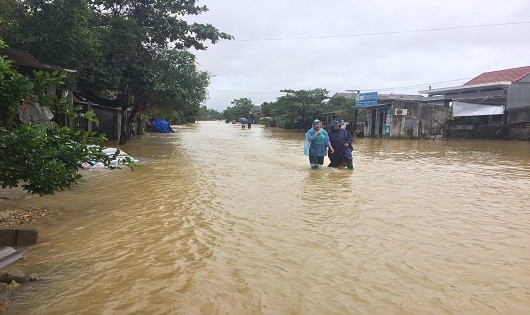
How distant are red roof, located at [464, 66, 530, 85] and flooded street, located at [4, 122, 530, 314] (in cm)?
2698

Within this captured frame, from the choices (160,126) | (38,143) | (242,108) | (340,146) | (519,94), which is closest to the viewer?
(38,143)

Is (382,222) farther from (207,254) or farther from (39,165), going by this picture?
(39,165)

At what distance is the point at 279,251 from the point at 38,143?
2.62m

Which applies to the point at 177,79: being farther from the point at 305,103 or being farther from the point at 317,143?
the point at 305,103

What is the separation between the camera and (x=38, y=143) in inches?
123

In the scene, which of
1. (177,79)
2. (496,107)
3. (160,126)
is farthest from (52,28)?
(496,107)

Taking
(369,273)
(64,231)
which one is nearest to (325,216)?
(369,273)

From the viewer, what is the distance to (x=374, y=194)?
305 inches

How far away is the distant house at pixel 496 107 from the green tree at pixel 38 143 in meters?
28.7

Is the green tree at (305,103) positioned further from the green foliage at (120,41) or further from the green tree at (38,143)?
the green tree at (38,143)

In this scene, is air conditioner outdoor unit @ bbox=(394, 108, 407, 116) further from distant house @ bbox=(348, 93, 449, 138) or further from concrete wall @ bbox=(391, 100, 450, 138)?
concrete wall @ bbox=(391, 100, 450, 138)

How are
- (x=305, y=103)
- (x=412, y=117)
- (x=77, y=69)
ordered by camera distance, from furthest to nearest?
(x=305, y=103), (x=412, y=117), (x=77, y=69)

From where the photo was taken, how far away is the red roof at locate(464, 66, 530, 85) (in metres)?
30.2

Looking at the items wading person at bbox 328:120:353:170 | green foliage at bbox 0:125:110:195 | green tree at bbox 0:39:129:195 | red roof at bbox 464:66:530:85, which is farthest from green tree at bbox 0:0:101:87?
red roof at bbox 464:66:530:85
